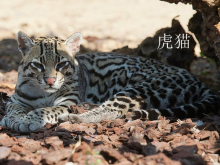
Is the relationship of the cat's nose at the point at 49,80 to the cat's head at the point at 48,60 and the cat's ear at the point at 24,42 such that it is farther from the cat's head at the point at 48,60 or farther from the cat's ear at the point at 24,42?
the cat's ear at the point at 24,42

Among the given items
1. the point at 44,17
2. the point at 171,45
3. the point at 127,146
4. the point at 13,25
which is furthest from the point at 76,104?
the point at 44,17

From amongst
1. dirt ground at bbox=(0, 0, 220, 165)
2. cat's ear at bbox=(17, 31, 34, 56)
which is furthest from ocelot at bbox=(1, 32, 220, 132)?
dirt ground at bbox=(0, 0, 220, 165)

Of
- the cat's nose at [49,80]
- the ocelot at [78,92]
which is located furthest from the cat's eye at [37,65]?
the cat's nose at [49,80]

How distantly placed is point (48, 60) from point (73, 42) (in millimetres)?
725

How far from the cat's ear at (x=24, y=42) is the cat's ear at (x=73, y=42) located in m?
0.62

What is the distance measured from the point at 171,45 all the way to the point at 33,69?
3.82 m

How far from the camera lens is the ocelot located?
192 inches

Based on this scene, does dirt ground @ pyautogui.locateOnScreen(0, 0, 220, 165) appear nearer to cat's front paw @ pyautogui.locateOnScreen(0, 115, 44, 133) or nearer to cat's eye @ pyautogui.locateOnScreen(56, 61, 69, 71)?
cat's front paw @ pyautogui.locateOnScreen(0, 115, 44, 133)

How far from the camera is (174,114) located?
A: 4.91m

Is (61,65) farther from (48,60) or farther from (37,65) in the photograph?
(37,65)

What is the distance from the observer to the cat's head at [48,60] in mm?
5039

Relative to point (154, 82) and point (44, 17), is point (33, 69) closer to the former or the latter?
point (154, 82)

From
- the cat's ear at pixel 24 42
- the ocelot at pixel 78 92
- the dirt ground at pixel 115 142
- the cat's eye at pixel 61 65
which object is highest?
the cat's ear at pixel 24 42

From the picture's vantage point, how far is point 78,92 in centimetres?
570
